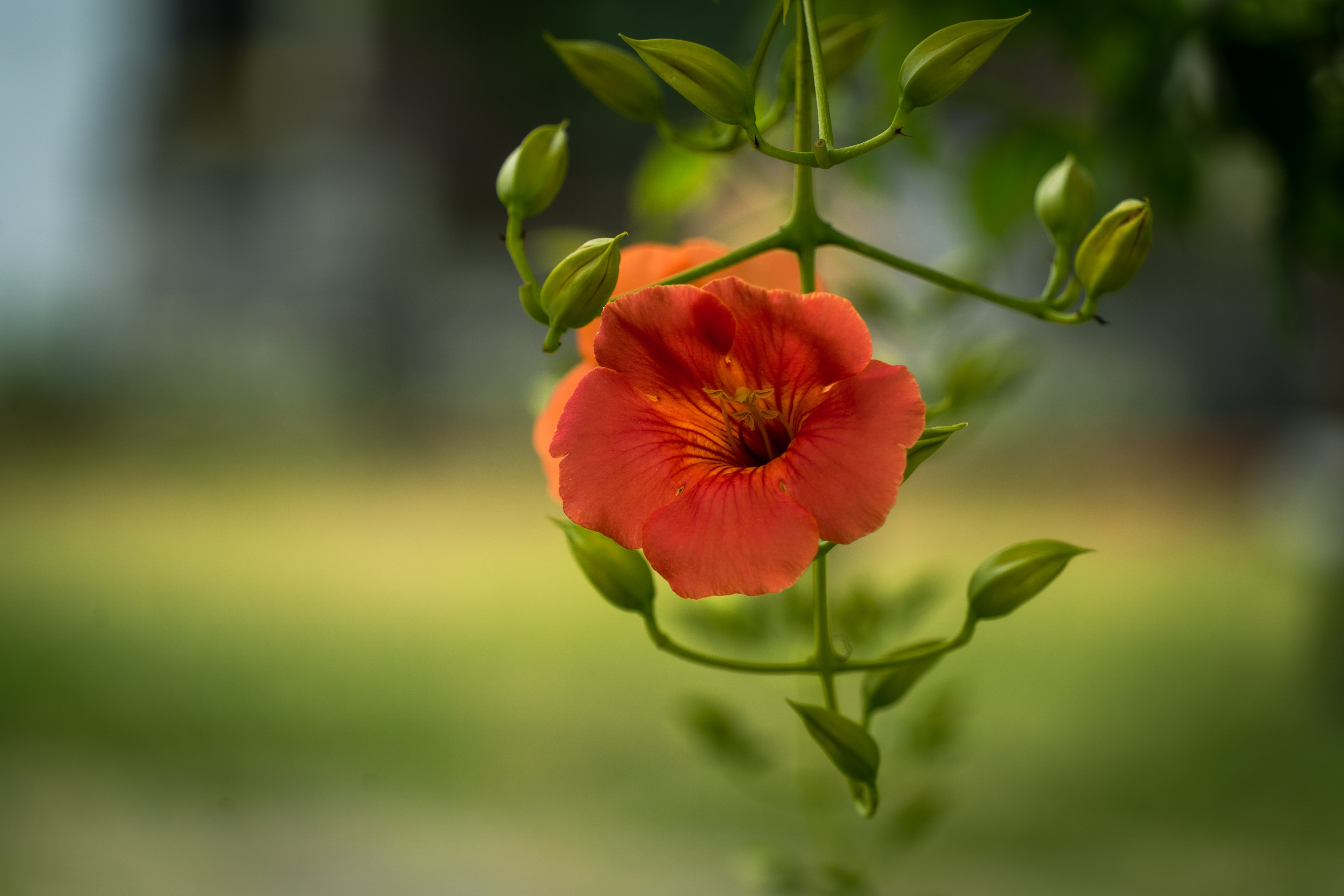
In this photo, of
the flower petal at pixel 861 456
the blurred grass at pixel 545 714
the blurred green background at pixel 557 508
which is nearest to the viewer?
the flower petal at pixel 861 456

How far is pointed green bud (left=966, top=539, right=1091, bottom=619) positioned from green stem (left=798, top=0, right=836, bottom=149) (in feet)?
0.25

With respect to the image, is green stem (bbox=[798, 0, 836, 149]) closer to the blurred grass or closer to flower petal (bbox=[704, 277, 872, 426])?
flower petal (bbox=[704, 277, 872, 426])

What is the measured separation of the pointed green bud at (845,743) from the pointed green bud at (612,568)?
0.11 feet

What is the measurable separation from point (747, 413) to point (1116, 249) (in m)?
0.07

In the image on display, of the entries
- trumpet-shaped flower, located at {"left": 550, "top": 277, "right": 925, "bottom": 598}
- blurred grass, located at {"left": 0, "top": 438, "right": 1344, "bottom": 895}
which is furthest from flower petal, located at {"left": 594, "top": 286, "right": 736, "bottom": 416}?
blurred grass, located at {"left": 0, "top": 438, "right": 1344, "bottom": 895}

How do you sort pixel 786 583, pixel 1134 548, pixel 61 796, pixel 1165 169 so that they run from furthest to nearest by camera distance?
pixel 1134 548 → pixel 61 796 → pixel 1165 169 → pixel 786 583

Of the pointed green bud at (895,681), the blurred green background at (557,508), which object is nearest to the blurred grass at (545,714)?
the blurred green background at (557,508)

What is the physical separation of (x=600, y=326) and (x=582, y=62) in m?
0.07

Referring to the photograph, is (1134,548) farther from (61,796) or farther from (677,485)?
(677,485)

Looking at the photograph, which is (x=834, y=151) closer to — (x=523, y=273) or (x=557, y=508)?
(x=523, y=273)

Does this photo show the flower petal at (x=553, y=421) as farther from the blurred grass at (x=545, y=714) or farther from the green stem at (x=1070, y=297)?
the blurred grass at (x=545, y=714)

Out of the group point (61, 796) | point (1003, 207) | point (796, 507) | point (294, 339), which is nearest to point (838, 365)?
point (796, 507)

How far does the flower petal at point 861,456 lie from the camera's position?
14cm

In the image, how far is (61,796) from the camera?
96cm
